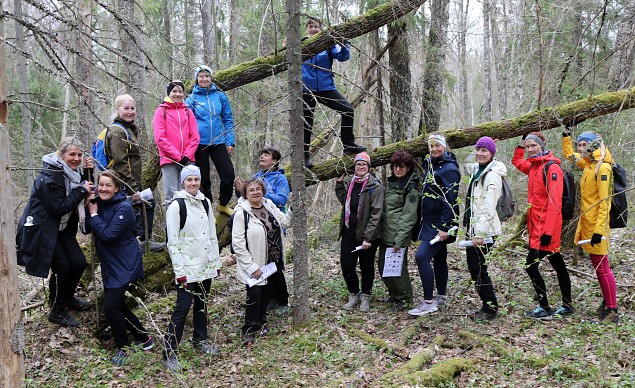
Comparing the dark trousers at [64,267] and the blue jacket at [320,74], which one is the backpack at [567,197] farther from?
the dark trousers at [64,267]

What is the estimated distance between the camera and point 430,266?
6.50 m

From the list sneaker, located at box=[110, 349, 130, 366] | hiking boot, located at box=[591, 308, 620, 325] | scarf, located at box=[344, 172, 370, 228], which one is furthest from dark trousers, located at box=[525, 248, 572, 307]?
sneaker, located at box=[110, 349, 130, 366]

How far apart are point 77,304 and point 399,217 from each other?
178 inches

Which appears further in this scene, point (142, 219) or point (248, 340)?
point (142, 219)

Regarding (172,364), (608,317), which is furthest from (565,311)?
(172,364)

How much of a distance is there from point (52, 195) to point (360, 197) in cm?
395

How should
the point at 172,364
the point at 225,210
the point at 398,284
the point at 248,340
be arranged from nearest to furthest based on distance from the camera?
1. the point at 172,364
2. the point at 248,340
3. the point at 398,284
4. the point at 225,210

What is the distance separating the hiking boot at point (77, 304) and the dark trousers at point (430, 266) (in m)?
4.48

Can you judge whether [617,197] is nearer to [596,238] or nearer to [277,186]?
[596,238]

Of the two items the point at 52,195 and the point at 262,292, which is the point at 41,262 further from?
the point at 262,292

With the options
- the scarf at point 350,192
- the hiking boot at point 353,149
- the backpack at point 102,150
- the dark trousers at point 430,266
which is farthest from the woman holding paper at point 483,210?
the backpack at point 102,150

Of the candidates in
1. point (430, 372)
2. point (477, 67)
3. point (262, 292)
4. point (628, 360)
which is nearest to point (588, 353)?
point (628, 360)

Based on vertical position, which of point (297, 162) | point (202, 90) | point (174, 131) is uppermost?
point (202, 90)

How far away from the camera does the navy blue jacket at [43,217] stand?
5.41 meters
